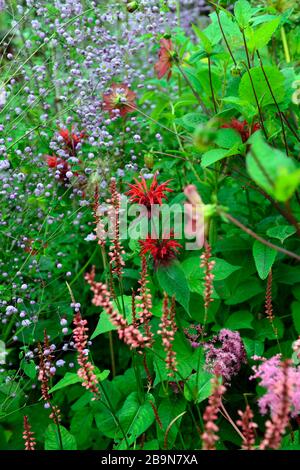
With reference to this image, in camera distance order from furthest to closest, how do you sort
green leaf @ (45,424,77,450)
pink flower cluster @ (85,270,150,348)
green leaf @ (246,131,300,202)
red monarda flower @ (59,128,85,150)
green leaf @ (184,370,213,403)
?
red monarda flower @ (59,128,85,150) < green leaf @ (45,424,77,450) < green leaf @ (184,370,213,403) < pink flower cluster @ (85,270,150,348) < green leaf @ (246,131,300,202)

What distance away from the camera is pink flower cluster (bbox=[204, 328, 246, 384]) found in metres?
1.06

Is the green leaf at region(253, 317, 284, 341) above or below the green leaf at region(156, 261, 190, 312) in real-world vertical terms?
below

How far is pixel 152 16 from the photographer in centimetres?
148

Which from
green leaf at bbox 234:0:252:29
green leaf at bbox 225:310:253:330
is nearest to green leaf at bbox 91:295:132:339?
green leaf at bbox 225:310:253:330

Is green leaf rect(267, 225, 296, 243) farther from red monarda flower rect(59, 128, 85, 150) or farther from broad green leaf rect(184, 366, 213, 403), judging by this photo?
red monarda flower rect(59, 128, 85, 150)

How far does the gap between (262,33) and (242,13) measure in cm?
6

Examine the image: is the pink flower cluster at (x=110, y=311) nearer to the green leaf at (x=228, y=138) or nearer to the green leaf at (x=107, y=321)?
the green leaf at (x=107, y=321)

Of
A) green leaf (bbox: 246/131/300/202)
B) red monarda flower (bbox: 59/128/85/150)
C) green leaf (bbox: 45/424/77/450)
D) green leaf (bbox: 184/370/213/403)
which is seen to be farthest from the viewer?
red monarda flower (bbox: 59/128/85/150)

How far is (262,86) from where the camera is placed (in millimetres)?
1112

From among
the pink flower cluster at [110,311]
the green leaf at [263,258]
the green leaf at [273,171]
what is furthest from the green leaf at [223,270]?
the green leaf at [273,171]

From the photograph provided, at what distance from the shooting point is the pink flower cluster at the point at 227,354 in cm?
106

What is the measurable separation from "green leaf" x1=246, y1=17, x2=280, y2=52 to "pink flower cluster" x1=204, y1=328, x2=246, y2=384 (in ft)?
1.95

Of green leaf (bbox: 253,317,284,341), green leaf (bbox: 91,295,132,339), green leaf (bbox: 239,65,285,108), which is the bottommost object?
green leaf (bbox: 253,317,284,341)

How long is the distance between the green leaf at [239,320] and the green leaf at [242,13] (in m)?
0.61
